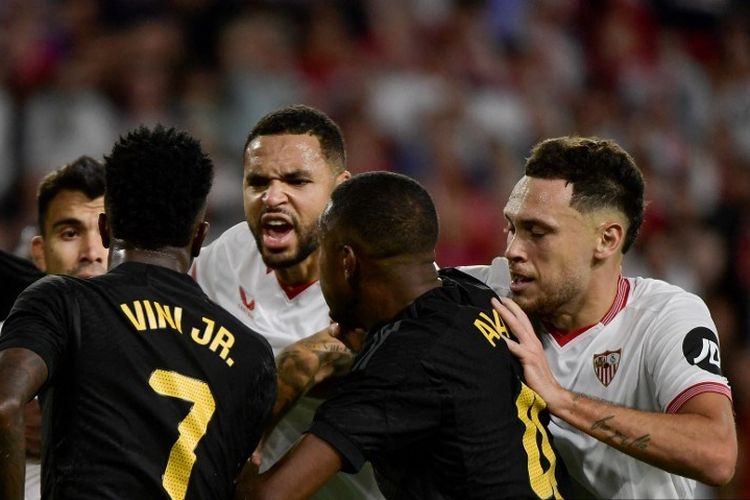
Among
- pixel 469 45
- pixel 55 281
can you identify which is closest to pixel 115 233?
pixel 55 281

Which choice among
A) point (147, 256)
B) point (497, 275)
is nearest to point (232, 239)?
point (497, 275)

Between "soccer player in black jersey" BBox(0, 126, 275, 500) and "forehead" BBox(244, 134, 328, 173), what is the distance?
132cm

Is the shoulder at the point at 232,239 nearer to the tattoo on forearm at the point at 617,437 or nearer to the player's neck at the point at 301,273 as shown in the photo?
the player's neck at the point at 301,273

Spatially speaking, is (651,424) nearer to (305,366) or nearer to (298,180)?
(305,366)

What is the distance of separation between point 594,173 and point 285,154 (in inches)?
46.7

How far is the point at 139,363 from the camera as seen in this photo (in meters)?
2.64

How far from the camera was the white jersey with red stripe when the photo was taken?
355 cm

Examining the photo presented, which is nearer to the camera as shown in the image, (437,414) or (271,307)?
(437,414)

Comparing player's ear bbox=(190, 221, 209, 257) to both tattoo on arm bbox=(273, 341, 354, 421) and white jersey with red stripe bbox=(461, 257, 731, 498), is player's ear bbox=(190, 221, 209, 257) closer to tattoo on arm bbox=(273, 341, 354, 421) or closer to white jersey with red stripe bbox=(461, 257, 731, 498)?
tattoo on arm bbox=(273, 341, 354, 421)

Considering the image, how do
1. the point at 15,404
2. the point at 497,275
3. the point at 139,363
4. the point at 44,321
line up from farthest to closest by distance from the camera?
the point at 497,275, the point at 139,363, the point at 44,321, the point at 15,404

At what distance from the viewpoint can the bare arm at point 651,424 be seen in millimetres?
3248

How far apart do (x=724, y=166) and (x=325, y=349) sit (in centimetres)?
639

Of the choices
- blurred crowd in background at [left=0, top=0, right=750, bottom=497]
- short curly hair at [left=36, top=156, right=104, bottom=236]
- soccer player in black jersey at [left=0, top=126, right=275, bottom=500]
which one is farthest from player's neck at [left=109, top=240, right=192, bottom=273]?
blurred crowd in background at [left=0, top=0, right=750, bottom=497]

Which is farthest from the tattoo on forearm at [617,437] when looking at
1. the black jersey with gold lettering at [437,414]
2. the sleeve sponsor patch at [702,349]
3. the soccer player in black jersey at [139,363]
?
the soccer player in black jersey at [139,363]
